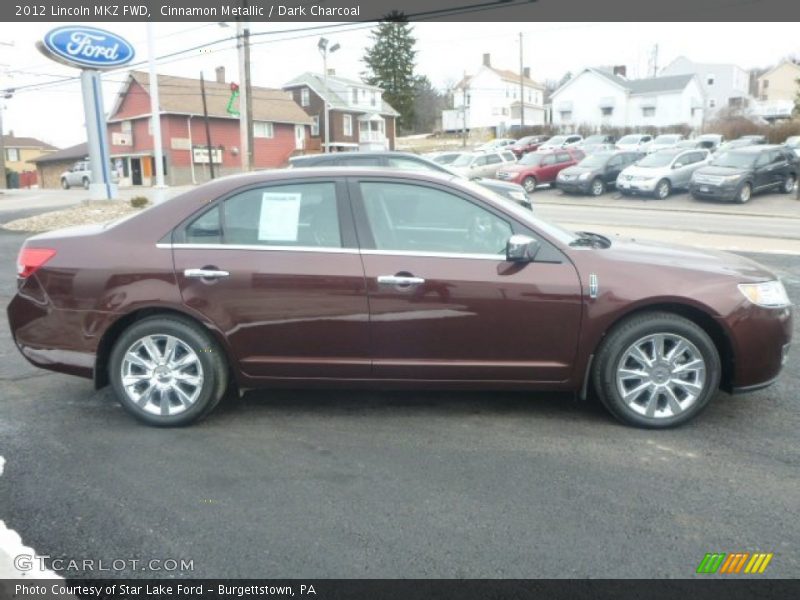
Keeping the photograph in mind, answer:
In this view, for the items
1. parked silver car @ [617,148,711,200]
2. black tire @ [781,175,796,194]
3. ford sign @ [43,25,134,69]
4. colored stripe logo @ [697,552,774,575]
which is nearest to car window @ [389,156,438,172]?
colored stripe logo @ [697,552,774,575]

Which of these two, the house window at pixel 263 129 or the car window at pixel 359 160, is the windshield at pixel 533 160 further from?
the house window at pixel 263 129

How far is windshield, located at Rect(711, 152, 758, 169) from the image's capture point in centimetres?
2448

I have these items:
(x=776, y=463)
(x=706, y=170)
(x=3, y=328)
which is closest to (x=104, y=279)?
(x=3, y=328)

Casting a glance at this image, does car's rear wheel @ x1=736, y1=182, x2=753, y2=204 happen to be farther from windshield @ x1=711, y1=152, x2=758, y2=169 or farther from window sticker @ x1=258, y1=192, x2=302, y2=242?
window sticker @ x1=258, y1=192, x2=302, y2=242

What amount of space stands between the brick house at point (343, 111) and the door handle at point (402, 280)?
52.7m

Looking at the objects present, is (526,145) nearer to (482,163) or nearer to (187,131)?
(482,163)

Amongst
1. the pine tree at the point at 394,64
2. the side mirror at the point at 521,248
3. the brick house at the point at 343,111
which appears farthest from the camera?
the pine tree at the point at 394,64

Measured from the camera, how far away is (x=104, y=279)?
168 inches

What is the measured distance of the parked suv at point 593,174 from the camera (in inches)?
1057

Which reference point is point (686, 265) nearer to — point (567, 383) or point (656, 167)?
point (567, 383)

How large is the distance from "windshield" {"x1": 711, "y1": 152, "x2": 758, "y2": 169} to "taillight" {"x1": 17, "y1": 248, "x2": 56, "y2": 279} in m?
25.0

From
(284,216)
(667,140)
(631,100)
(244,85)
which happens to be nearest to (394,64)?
(631,100)

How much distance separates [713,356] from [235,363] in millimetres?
2959

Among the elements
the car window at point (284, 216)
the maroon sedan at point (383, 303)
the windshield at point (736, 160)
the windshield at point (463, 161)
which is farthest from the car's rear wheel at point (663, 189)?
the car window at point (284, 216)
